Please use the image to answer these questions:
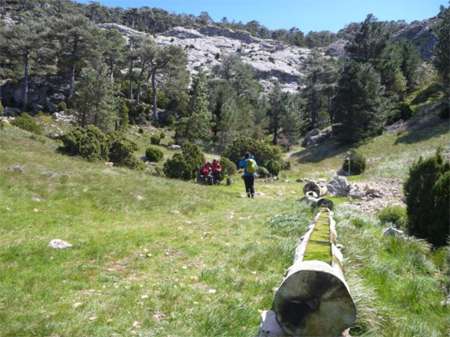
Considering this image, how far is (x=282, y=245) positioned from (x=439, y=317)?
294 cm

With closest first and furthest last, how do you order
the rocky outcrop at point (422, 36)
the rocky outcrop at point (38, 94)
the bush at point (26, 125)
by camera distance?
1. the bush at point (26, 125)
2. the rocky outcrop at point (38, 94)
3. the rocky outcrop at point (422, 36)

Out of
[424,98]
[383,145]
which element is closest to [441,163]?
[383,145]

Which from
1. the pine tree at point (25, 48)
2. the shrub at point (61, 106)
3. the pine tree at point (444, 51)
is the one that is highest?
the pine tree at point (444, 51)

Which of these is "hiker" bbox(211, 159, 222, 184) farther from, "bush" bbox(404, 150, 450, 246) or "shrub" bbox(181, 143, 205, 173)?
"bush" bbox(404, 150, 450, 246)

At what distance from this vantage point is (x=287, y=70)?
394 ft

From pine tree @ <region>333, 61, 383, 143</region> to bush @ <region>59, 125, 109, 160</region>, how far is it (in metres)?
26.8

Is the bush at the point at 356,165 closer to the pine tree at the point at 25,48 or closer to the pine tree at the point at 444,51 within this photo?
the pine tree at the point at 444,51

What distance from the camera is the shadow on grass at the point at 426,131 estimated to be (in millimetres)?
35438

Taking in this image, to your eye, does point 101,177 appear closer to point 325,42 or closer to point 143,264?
point 143,264

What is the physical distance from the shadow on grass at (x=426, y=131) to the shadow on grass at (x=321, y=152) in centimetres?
574

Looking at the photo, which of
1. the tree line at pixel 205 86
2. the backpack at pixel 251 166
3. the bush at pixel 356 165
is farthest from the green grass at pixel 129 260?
the tree line at pixel 205 86

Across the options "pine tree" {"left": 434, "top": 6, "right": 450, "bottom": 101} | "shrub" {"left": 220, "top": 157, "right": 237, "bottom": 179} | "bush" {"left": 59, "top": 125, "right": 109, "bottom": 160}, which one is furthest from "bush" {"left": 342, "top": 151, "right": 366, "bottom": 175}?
"pine tree" {"left": 434, "top": 6, "right": 450, "bottom": 101}

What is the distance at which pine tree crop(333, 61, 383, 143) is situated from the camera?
41.8 meters

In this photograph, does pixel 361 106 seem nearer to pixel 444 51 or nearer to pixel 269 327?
pixel 444 51
